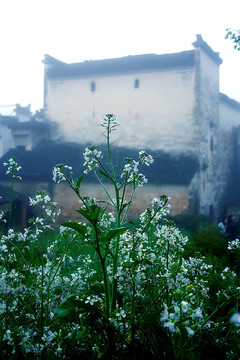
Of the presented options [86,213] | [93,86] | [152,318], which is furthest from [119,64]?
[152,318]

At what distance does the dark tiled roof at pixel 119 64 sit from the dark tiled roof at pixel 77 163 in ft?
5.53

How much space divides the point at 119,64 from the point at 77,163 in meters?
2.52

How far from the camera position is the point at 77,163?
677 centimetres

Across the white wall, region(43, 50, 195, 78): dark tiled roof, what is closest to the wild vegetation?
the white wall

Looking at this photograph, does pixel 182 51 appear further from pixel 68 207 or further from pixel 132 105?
pixel 68 207

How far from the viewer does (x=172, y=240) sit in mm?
1018

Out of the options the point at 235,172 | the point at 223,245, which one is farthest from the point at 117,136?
the point at 223,245

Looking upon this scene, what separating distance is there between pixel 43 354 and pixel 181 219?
5.32m

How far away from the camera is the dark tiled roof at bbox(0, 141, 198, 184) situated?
6.55 metres

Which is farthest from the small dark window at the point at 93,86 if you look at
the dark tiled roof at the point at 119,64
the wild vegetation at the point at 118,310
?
the wild vegetation at the point at 118,310

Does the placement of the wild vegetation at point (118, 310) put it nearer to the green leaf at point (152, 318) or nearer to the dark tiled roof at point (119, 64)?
the green leaf at point (152, 318)

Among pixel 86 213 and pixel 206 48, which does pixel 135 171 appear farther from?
pixel 206 48

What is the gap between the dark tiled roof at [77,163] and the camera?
6.55 m

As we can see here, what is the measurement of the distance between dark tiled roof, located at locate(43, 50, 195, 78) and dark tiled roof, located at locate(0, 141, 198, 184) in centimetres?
169
